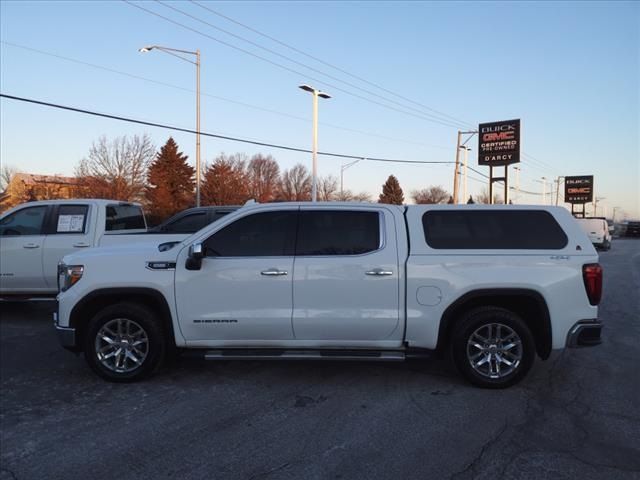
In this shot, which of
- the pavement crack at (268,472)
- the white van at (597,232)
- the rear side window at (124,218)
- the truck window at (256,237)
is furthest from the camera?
the white van at (597,232)

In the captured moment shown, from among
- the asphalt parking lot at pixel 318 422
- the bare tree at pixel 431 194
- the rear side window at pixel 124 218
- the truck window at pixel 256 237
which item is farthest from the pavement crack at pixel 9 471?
the bare tree at pixel 431 194

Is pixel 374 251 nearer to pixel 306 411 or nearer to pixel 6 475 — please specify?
pixel 306 411

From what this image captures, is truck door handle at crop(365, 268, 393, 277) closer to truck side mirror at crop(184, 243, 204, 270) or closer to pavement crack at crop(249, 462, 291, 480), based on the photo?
truck side mirror at crop(184, 243, 204, 270)

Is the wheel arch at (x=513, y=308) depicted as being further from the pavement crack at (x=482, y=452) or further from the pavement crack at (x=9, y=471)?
the pavement crack at (x=9, y=471)

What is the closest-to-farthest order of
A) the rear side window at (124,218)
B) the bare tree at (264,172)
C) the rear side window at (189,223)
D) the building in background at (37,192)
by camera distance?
the rear side window at (124,218)
the rear side window at (189,223)
the building in background at (37,192)
the bare tree at (264,172)

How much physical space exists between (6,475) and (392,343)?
10.8 feet

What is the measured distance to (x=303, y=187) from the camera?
9938cm

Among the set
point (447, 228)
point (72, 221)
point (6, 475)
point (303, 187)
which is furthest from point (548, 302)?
point (303, 187)

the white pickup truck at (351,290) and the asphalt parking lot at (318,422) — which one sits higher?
the white pickup truck at (351,290)

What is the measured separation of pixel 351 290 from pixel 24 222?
21.1 feet

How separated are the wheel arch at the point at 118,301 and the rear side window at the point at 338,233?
1.48 meters

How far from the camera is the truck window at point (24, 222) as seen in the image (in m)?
8.75

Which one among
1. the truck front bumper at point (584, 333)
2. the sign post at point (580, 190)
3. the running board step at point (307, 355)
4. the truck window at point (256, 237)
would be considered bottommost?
the running board step at point (307, 355)

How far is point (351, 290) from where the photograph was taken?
5113 mm
